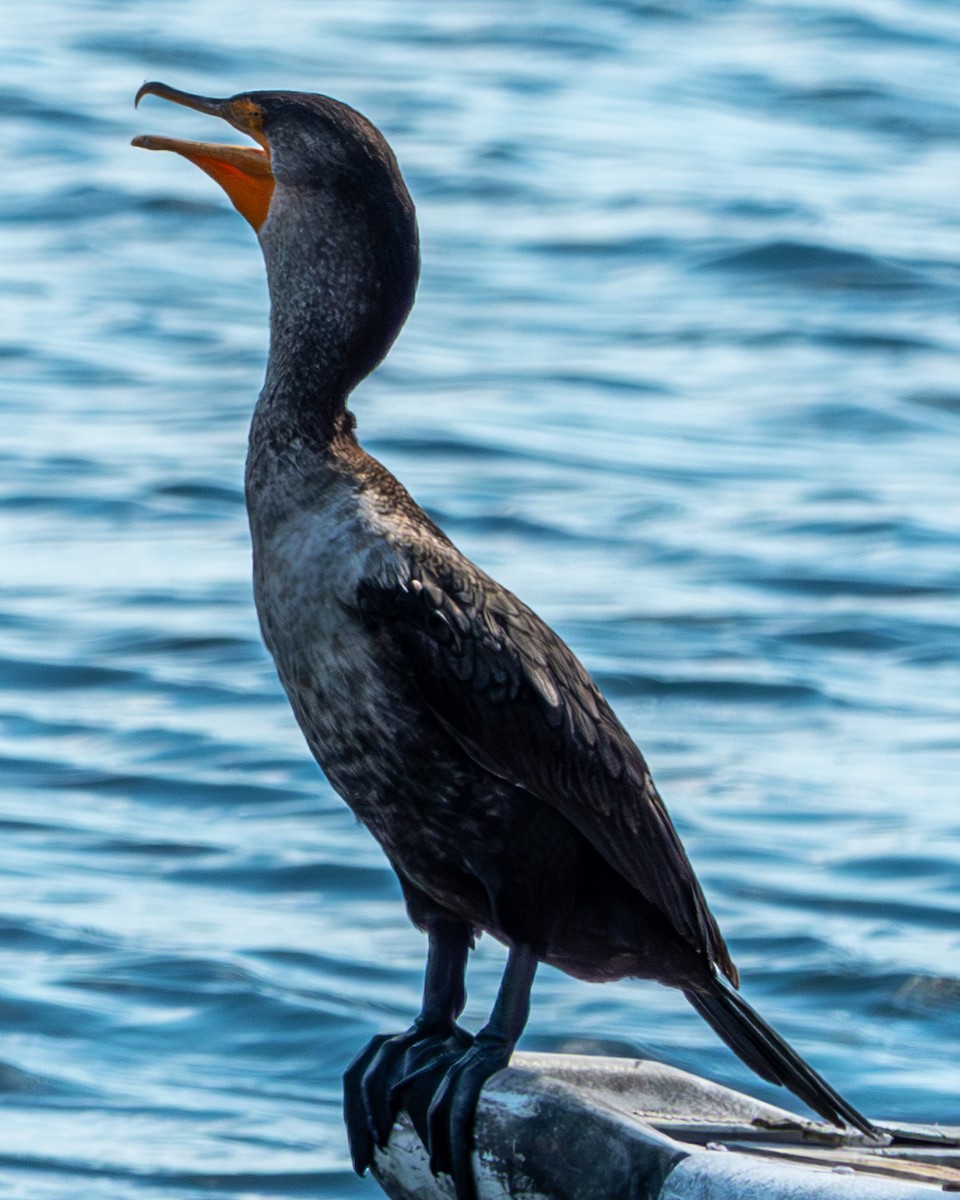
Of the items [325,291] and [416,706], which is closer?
[416,706]

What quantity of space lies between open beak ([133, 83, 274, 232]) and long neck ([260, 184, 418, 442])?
0.23 feet

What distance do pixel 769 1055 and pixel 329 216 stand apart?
1.51 metres

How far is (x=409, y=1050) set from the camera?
4.38 meters

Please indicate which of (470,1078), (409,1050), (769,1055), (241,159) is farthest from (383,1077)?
(241,159)

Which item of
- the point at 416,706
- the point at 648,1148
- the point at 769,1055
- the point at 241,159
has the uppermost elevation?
the point at 241,159

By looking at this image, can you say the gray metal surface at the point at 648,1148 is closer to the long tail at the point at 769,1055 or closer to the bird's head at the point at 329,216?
the long tail at the point at 769,1055

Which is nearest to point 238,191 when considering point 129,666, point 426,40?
point 129,666

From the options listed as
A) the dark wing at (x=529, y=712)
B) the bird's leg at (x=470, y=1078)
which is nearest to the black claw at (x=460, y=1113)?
the bird's leg at (x=470, y=1078)

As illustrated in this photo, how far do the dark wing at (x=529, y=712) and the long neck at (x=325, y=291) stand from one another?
332 mm

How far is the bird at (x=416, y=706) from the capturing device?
13.5ft

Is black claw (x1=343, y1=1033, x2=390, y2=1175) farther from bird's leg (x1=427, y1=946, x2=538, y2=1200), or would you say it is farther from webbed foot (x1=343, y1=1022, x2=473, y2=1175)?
bird's leg (x1=427, y1=946, x2=538, y2=1200)

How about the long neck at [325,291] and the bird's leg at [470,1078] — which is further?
the long neck at [325,291]

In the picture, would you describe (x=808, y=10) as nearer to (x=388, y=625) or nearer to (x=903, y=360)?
(x=903, y=360)

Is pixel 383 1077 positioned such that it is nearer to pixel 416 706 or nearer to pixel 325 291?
pixel 416 706
